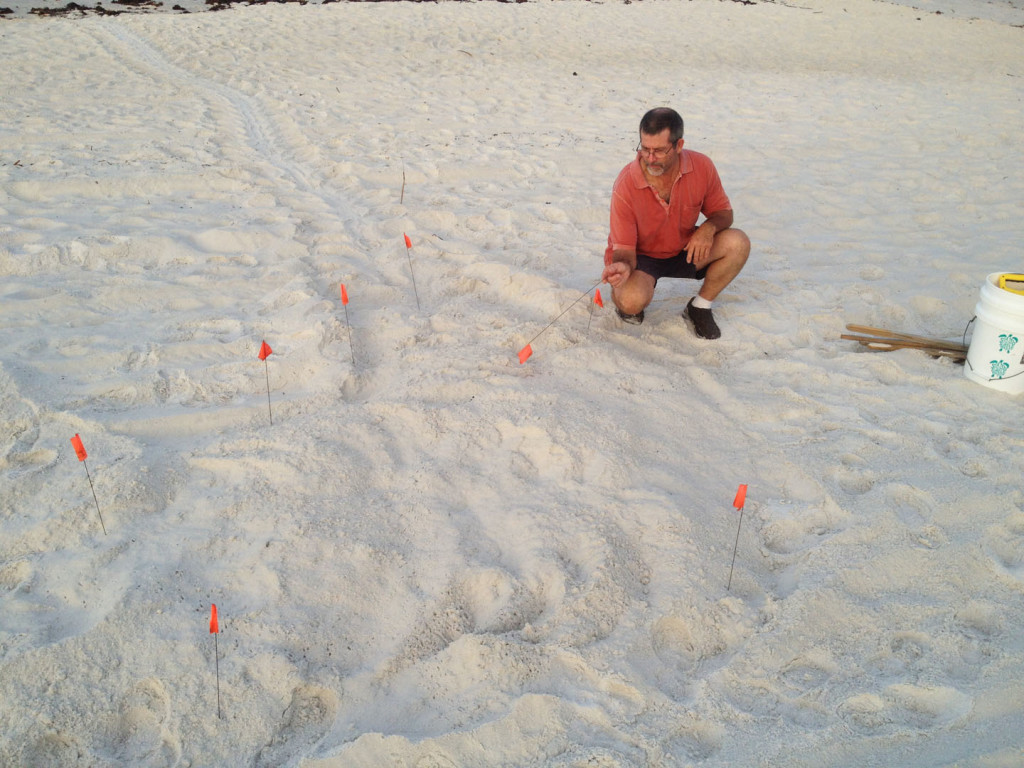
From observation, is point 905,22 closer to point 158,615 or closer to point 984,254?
point 984,254

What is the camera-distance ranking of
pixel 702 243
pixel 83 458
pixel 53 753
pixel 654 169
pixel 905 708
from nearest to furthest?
1. pixel 53 753
2. pixel 905 708
3. pixel 83 458
4. pixel 654 169
5. pixel 702 243

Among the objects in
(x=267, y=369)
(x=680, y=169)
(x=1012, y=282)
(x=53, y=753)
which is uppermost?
(x=680, y=169)

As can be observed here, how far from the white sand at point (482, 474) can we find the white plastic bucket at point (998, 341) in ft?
0.28

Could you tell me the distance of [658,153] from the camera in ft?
10.5

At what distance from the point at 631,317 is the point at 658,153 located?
86 cm

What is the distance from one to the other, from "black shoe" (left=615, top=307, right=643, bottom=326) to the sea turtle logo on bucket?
158 cm

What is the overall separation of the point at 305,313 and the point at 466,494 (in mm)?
1563

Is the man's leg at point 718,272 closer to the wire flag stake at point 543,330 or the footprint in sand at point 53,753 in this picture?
the wire flag stake at point 543,330

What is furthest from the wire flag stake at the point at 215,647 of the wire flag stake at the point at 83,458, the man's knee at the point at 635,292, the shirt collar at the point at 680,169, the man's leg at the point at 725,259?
the man's leg at the point at 725,259

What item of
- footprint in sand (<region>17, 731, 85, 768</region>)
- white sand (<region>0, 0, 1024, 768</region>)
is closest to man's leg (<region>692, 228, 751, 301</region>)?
white sand (<region>0, 0, 1024, 768</region>)

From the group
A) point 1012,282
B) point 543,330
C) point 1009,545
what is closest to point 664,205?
point 543,330

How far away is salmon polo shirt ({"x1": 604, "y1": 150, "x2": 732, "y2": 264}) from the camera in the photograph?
11.3 feet

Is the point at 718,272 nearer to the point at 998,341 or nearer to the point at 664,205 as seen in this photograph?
the point at 664,205

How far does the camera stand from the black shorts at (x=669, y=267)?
371cm
